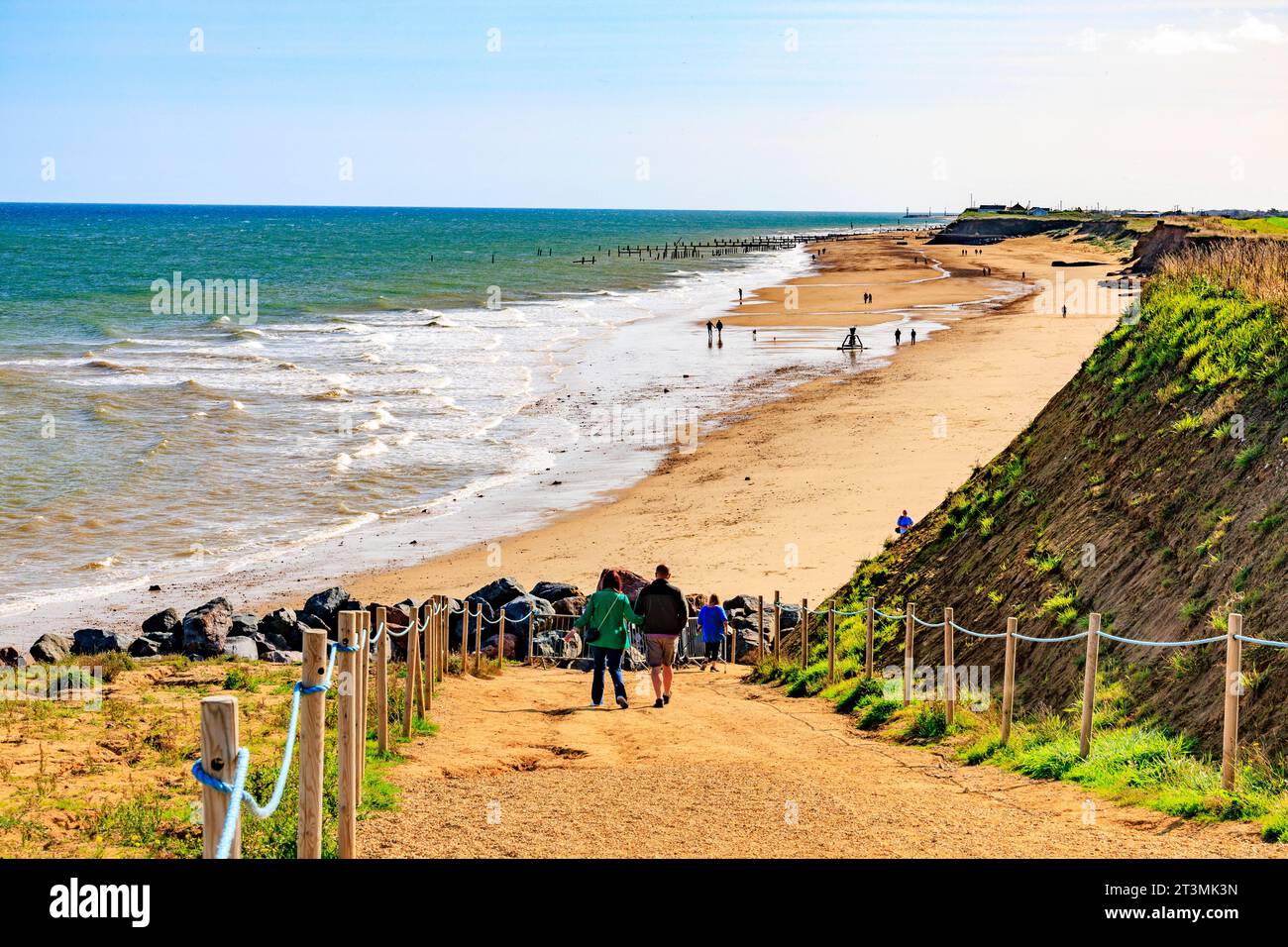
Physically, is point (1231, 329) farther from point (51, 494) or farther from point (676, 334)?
point (676, 334)

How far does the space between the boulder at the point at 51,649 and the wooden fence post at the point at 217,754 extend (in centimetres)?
1352

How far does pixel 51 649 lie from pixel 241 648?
2643 mm

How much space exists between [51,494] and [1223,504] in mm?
27304

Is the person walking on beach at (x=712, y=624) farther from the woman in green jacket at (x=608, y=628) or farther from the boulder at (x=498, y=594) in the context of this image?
the woman in green jacket at (x=608, y=628)

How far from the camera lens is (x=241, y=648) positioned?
61.6 feet

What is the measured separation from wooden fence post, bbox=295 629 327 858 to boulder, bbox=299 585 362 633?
13.1m

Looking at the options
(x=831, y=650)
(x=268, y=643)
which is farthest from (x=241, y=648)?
(x=831, y=650)

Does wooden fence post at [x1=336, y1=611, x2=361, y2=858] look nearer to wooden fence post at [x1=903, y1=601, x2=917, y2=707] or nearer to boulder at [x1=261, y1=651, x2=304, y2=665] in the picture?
wooden fence post at [x1=903, y1=601, x2=917, y2=707]

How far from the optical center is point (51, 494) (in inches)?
1200

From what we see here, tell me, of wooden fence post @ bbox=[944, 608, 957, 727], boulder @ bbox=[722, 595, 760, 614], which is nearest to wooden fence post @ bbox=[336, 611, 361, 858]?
wooden fence post @ bbox=[944, 608, 957, 727]

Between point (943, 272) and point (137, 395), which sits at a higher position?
point (943, 272)

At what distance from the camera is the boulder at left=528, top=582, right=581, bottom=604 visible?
2150cm

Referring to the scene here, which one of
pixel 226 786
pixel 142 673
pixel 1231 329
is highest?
pixel 1231 329
